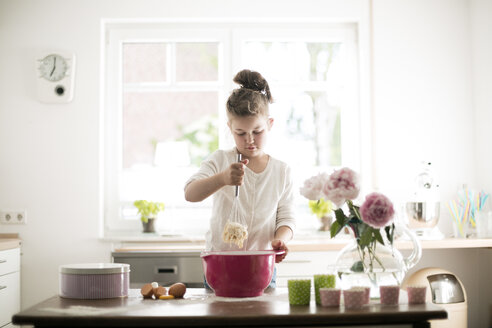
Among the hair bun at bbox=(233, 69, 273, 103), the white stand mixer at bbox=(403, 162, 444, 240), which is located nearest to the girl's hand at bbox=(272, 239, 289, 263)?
the hair bun at bbox=(233, 69, 273, 103)

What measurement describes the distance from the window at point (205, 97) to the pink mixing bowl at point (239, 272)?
7.84 feet

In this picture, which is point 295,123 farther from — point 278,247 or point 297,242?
point 278,247

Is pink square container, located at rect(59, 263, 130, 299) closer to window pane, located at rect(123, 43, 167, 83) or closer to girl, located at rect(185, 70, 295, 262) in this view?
girl, located at rect(185, 70, 295, 262)

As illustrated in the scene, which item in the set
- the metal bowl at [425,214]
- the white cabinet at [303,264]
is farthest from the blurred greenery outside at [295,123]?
the white cabinet at [303,264]

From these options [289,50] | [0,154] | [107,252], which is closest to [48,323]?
[107,252]

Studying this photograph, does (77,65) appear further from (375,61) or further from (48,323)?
(48,323)

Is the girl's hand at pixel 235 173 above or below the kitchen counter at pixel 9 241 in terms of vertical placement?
above

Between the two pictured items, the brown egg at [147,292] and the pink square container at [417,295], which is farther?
the brown egg at [147,292]

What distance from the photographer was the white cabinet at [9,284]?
348cm

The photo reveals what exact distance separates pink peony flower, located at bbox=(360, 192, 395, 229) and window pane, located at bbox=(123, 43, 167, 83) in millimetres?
2817

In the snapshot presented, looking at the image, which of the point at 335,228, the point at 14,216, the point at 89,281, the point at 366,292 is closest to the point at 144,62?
the point at 14,216

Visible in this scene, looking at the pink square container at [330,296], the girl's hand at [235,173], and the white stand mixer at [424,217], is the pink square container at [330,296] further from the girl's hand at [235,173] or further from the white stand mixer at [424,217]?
the white stand mixer at [424,217]

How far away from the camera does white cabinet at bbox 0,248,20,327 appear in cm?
348

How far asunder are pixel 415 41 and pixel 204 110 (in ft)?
4.79
